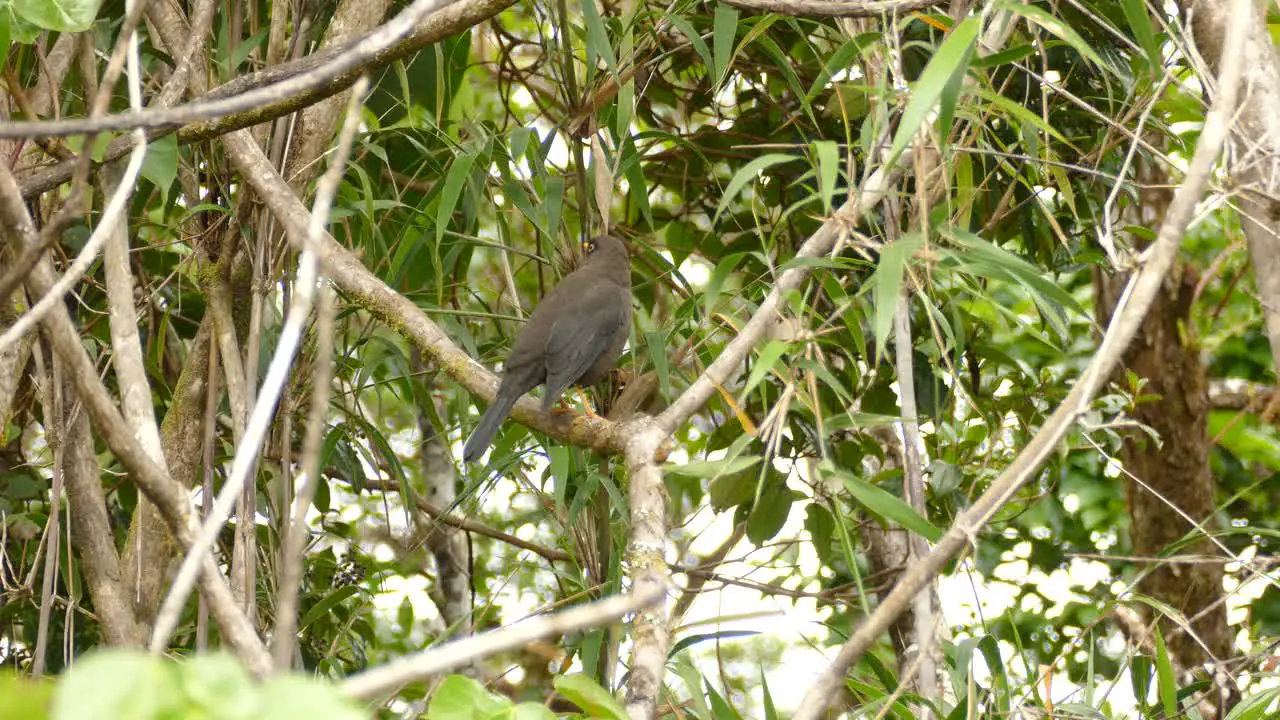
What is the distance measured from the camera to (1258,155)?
2604 millimetres

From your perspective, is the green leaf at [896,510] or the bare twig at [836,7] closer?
the green leaf at [896,510]

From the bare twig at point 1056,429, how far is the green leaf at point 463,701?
40cm

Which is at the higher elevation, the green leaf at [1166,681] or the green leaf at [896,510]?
the green leaf at [896,510]

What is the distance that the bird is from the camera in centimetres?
386

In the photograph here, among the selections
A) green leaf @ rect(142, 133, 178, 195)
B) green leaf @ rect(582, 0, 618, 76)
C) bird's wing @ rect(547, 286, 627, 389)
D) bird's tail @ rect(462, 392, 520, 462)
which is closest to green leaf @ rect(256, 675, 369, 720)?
green leaf @ rect(142, 133, 178, 195)

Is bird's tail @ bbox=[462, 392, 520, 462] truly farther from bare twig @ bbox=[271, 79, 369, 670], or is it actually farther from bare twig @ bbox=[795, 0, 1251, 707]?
bare twig @ bbox=[271, 79, 369, 670]

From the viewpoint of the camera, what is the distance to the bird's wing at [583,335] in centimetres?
396

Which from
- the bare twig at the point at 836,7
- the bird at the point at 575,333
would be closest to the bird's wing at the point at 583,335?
the bird at the point at 575,333

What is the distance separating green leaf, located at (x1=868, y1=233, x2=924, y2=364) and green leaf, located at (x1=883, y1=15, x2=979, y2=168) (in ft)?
0.65

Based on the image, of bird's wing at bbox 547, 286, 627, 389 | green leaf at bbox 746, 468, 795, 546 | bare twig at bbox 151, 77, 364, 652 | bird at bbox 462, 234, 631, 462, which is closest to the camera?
bare twig at bbox 151, 77, 364, 652

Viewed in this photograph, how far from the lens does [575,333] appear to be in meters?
4.01

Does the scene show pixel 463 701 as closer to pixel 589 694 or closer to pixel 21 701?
pixel 589 694

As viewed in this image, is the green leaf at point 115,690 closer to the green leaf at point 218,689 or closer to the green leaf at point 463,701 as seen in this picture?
the green leaf at point 218,689

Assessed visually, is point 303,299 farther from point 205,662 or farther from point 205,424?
point 205,424
